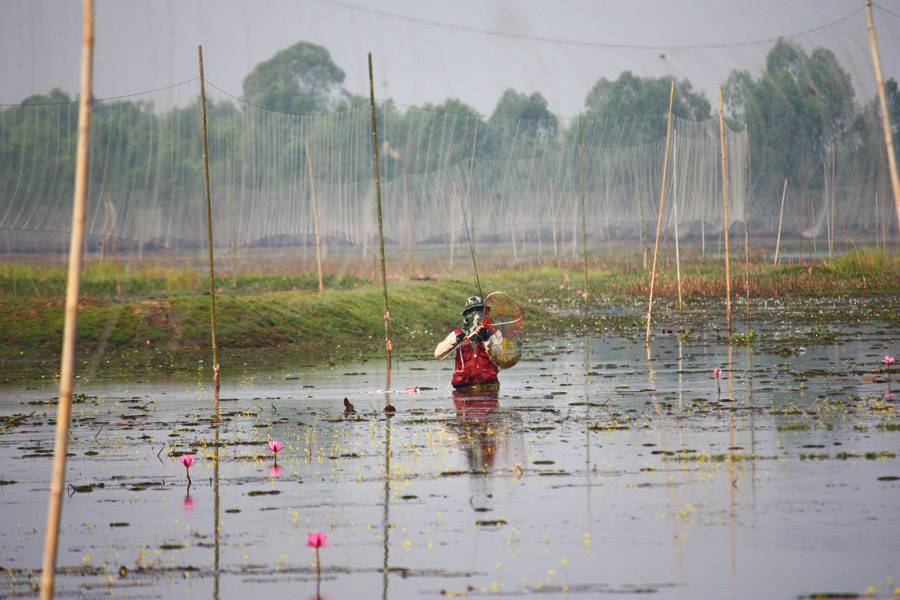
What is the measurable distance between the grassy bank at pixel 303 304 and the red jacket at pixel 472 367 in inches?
220

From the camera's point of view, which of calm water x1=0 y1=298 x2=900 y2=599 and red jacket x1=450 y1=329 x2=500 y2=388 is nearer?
calm water x1=0 y1=298 x2=900 y2=599

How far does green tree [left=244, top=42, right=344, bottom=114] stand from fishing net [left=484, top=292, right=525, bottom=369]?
75.6 m

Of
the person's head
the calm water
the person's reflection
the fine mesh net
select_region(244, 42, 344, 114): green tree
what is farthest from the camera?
select_region(244, 42, 344, 114): green tree

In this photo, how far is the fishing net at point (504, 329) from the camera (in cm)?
1681

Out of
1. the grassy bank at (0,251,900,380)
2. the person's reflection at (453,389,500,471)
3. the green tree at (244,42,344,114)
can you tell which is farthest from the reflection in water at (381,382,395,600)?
the green tree at (244,42,344,114)

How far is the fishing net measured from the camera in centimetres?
1681

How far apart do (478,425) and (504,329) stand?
3548 millimetres

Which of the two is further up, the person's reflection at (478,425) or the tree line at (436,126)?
the tree line at (436,126)

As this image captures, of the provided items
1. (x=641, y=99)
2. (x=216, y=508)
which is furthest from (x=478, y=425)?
(x=641, y=99)

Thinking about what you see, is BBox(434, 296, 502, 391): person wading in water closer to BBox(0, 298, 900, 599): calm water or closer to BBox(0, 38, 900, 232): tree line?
BBox(0, 298, 900, 599): calm water

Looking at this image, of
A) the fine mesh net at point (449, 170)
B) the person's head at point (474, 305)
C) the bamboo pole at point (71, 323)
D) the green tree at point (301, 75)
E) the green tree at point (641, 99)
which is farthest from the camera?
the green tree at point (301, 75)

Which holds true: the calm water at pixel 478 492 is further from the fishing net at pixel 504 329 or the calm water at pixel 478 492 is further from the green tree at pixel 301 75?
the green tree at pixel 301 75

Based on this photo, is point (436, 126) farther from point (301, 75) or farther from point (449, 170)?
point (301, 75)

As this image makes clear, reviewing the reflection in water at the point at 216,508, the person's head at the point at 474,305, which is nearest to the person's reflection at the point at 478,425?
the person's head at the point at 474,305
